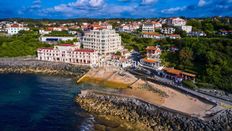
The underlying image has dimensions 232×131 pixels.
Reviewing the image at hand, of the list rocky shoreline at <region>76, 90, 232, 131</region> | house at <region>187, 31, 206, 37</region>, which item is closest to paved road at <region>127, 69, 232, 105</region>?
rocky shoreline at <region>76, 90, 232, 131</region>

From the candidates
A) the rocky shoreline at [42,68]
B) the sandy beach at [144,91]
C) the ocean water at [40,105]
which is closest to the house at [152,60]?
the sandy beach at [144,91]

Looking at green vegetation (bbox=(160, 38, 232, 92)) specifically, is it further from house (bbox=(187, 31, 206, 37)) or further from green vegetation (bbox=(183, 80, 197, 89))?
house (bbox=(187, 31, 206, 37))

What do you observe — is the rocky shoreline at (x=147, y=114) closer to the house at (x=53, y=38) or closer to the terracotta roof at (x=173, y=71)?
the terracotta roof at (x=173, y=71)

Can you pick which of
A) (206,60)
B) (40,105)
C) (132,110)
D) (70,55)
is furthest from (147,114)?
(70,55)

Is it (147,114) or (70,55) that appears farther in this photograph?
(70,55)

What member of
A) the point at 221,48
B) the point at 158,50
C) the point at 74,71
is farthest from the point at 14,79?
the point at 221,48

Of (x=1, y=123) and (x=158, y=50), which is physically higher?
(x=158, y=50)

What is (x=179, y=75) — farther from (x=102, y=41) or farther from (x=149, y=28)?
(x=149, y=28)

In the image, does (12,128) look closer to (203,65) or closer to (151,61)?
(151,61)
